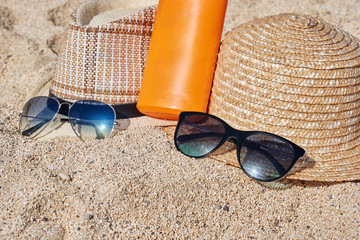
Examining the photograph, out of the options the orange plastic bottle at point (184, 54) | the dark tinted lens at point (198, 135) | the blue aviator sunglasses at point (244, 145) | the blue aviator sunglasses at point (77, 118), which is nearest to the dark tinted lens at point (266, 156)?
the blue aviator sunglasses at point (244, 145)

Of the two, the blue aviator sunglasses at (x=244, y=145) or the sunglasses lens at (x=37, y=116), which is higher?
the blue aviator sunglasses at (x=244, y=145)

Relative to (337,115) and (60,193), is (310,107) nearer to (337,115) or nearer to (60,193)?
(337,115)

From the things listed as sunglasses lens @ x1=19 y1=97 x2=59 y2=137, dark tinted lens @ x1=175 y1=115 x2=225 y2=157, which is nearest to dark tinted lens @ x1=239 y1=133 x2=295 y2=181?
dark tinted lens @ x1=175 y1=115 x2=225 y2=157

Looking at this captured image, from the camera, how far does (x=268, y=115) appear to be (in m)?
1.46

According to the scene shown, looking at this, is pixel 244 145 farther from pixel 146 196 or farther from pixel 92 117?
pixel 92 117

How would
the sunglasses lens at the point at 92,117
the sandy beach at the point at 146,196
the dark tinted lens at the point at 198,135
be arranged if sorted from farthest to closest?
the sunglasses lens at the point at 92,117 → the dark tinted lens at the point at 198,135 → the sandy beach at the point at 146,196

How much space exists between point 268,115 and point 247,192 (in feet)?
1.01

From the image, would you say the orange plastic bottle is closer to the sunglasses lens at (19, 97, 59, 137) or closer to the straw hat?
the straw hat

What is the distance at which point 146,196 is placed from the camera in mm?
1346

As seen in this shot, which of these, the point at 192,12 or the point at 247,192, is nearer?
the point at 247,192

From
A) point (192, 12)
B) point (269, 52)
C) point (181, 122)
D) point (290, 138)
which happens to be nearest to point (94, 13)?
point (192, 12)

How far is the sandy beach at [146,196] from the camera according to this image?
50.1 inches

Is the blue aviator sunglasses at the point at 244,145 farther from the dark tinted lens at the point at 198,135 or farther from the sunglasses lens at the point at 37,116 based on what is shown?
the sunglasses lens at the point at 37,116

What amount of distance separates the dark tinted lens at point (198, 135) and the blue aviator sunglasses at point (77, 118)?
1.07 feet
